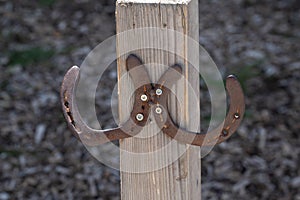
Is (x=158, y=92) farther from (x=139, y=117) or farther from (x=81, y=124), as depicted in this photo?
(x=81, y=124)

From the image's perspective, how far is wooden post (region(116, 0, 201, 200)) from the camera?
148 centimetres

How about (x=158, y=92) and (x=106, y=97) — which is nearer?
(x=158, y=92)

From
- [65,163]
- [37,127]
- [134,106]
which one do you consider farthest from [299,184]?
[134,106]

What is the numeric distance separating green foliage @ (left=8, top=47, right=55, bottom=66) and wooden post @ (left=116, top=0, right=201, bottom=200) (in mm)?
3264

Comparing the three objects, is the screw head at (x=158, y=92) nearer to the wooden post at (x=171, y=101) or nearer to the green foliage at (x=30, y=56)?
the wooden post at (x=171, y=101)

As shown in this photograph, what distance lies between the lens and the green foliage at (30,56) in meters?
4.75

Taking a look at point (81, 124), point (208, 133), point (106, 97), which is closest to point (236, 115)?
point (208, 133)

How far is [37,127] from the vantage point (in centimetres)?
411

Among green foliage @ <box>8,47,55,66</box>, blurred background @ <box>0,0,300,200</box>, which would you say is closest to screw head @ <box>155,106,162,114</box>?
blurred background @ <box>0,0,300,200</box>

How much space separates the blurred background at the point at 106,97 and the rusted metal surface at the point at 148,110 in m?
2.15

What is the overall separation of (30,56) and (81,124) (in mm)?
3339

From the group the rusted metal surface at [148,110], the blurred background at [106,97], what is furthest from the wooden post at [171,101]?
the blurred background at [106,97]

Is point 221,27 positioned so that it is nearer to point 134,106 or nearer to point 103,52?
point 103,52

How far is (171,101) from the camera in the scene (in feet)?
4.99
